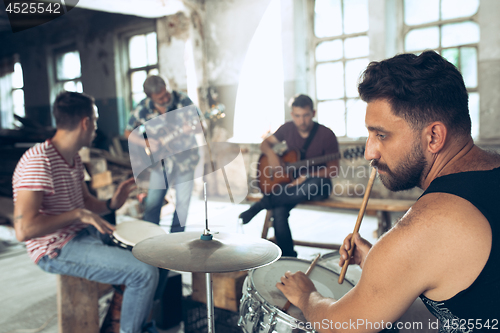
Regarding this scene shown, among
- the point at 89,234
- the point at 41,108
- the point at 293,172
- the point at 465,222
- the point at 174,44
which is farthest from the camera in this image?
the point at 41,108

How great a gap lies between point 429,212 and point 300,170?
2786mm

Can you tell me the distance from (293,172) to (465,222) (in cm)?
282

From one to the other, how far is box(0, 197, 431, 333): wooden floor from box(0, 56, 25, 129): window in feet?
18.7

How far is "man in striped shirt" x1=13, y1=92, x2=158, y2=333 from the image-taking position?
5.99 ft

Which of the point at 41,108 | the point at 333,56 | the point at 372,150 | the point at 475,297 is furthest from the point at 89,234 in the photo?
the point at 41,108

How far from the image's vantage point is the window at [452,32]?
460 centimetres

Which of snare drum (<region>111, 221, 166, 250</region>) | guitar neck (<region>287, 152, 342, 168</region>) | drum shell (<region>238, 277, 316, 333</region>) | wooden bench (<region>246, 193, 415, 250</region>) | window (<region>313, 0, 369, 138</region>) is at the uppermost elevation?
window (<region>313, 0, 369, 138</region>)

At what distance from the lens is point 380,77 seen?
105 cm

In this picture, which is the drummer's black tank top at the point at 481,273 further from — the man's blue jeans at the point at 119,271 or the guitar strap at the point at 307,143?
the guitar strap at the point at 307,143

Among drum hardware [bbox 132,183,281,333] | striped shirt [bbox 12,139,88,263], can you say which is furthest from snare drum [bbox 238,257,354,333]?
striped shirt [bbox 12,139,88,263]

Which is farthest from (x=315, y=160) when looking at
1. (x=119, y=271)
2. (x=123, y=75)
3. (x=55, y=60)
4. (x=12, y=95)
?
(x=12, y=95)

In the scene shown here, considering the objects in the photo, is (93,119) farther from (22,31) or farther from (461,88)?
(22,31)

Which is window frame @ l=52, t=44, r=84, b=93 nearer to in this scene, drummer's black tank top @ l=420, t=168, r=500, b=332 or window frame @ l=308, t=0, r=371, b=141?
window frame @ l=308, t=0, r=371, b=141

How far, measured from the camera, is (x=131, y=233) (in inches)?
78.3
